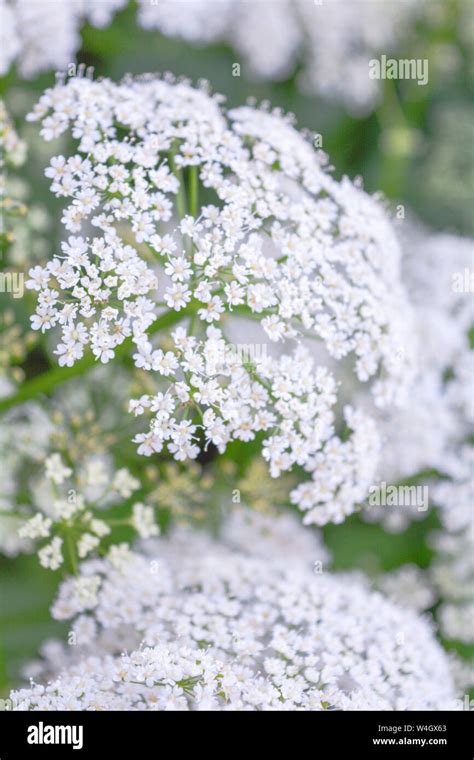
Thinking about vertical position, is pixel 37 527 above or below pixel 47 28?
below

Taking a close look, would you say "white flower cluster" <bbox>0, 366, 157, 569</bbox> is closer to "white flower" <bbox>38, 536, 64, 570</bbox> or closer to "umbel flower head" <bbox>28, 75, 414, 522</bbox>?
"white flower" <bbox>38, 536, 64, 570</bbox>

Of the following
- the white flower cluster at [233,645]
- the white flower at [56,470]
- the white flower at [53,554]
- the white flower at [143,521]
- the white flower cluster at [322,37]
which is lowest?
the white flower cluster at [233,645]

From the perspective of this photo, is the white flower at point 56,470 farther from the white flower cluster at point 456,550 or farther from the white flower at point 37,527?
the white flower cluster at point 456,550

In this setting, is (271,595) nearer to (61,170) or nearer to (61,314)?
(61,314)

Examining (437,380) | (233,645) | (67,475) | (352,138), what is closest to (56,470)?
(67,475)

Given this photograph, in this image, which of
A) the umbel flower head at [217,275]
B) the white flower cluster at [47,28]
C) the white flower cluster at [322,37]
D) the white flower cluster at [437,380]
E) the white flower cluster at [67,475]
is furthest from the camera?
the white flower cluster at [322,37]

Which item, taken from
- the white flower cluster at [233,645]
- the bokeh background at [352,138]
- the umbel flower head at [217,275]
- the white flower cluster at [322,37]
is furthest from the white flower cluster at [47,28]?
the white flower cluster at [233,645]

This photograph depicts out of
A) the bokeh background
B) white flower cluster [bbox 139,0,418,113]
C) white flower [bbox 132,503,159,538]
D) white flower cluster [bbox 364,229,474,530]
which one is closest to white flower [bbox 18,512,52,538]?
white flower [bbox 132,503,159,538]

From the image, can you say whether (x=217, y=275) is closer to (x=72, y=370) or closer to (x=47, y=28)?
(x=72, y=370)

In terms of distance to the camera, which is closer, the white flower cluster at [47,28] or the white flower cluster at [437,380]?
the white flower cluster at [47,28]
